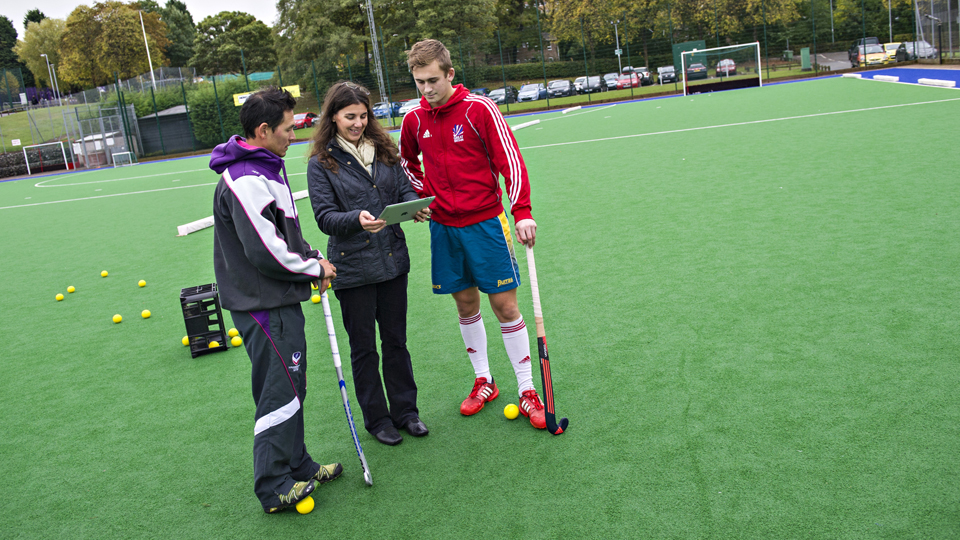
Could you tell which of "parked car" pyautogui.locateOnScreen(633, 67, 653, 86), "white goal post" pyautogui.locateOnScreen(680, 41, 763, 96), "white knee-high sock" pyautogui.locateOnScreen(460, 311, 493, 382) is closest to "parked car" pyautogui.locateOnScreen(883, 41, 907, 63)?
"white goal post" pyautogui.locateOnScreen(680, 41, 763, 96)

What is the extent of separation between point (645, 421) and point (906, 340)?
5.61 feet

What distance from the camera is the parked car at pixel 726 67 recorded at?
30125 mm

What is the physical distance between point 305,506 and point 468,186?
169 centimetres

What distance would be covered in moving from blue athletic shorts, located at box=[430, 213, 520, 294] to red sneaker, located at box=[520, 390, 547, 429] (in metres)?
0.63

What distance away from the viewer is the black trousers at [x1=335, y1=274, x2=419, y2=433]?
3.45 meters

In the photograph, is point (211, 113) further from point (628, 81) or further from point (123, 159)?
point (628, 81)

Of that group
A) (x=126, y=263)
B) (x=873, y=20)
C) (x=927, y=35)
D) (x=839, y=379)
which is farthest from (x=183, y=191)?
(x=873, y=20)

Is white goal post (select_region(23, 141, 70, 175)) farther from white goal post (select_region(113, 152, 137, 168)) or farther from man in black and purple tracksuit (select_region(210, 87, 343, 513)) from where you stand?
man in black and purple tracksuit (select_region(210, 87, 343, 513))

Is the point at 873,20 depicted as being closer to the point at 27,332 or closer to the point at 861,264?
the point at 861,264

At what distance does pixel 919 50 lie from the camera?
3055cm

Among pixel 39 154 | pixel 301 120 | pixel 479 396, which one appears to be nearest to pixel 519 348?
pixel 479 396

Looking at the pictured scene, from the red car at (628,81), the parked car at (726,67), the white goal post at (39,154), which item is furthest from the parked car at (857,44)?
the white goal post at (39,154)

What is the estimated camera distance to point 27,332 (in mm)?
6074

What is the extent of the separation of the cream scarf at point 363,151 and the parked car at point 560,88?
104ft
